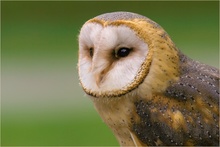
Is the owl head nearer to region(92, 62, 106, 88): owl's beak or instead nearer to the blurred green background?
region(92, 62, 106, 88): owl's beak

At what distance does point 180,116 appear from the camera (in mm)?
3236

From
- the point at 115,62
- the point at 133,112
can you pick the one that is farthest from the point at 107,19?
the point at 133,112

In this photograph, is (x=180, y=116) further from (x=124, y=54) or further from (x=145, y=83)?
(x=124, y=54)

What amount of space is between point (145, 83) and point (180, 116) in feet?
0.57

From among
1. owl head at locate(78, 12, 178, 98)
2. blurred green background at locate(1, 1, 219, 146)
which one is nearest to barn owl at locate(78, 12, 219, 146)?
owl head at locate(78, 12, 178, 98)

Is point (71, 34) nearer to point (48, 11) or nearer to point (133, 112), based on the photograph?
point (48, 11)

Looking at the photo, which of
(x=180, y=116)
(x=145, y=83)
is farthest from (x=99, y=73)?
(x=180, y=116)

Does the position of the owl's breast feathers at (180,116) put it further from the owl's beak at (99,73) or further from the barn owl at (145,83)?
the owl's beak at (99,73)

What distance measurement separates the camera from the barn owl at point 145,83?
318 centimetres

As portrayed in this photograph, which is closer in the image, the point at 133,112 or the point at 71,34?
the point at 133,112

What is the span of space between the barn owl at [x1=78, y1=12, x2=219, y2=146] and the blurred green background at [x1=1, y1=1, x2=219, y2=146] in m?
3.29

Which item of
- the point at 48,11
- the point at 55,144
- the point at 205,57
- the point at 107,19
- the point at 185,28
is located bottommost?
the point at 107,19

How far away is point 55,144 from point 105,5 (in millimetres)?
4394

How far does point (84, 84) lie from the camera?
330 centimetres
